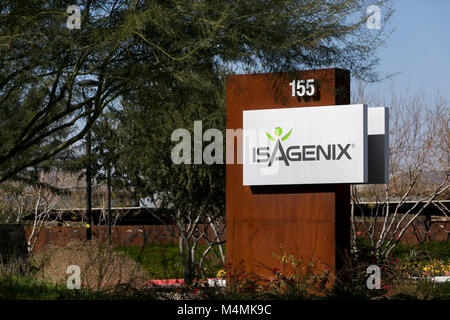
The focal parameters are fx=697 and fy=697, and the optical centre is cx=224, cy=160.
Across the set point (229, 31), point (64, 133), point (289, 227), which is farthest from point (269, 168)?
point (64, 133)

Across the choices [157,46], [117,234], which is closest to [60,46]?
[157,46]

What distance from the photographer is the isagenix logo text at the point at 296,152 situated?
12.4 metres

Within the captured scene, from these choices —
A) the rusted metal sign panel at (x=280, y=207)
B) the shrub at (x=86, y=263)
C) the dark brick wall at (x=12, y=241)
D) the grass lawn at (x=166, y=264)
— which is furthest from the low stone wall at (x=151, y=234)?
the rusted metal sign panel at (x=280, y=207)

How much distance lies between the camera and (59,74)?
35.8ft

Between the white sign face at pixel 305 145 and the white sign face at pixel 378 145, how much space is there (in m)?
0.46

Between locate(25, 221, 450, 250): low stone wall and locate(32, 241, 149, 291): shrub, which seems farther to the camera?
locate(25, 221, 450, 250): low stone wall

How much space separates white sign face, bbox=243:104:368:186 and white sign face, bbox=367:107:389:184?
1.51 feet

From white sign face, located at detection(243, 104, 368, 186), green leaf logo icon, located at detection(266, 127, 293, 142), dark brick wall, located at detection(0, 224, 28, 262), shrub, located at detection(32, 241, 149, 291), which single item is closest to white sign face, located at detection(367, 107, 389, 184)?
white sign face, located at detection(243, 104, 368, 186)

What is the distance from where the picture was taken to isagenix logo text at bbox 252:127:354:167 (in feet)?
40.7

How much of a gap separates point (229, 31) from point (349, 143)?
3.95 meters

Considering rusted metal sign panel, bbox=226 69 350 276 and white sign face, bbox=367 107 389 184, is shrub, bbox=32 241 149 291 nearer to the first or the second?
rusted metal sign panel, bbox=226 69 350 276

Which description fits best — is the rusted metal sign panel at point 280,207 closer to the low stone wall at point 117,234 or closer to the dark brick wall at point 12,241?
the dark brick wall at point 12,241

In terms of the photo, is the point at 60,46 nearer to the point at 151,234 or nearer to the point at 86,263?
the point at 86,263
